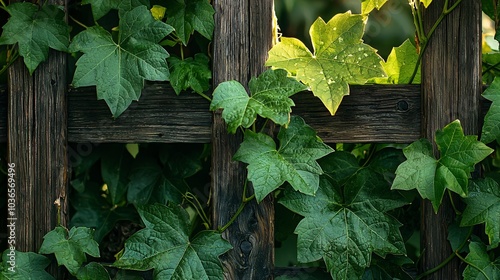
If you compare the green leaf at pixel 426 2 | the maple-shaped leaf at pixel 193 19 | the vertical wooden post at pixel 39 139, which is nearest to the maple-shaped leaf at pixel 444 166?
the green leaf at pixel 426 2

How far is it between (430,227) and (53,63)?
3.48 feet

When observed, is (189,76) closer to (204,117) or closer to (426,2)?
(204,117)

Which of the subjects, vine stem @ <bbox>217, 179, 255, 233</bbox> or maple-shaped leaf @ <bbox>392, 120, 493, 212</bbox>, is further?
vine stem @ <bbox>217, 179, 255, 233</bbox>

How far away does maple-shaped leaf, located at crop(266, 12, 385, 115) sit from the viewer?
1687mm

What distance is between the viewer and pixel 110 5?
70.1 inches

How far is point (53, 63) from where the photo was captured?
1.83 m

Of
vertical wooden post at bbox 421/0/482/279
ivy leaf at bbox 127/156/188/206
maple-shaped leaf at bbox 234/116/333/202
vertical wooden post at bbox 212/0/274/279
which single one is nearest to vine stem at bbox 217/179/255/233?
vertical wooden post at bbox 212/0/274/279

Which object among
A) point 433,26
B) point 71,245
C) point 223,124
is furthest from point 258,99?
point 71,245

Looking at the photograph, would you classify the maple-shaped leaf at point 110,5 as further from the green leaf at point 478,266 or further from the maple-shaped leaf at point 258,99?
the green leaf at point 478,266

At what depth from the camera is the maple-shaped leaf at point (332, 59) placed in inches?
66.4

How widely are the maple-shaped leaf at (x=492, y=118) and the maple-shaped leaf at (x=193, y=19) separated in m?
0.70

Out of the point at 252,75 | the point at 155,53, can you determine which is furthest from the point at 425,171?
the point at 155,53

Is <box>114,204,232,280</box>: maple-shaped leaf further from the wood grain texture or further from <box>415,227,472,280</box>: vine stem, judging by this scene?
<box>415,227,472,280</box>: vine stem

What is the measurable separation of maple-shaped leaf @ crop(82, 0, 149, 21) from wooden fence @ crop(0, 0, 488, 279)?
0.16m
